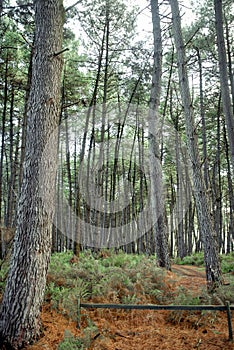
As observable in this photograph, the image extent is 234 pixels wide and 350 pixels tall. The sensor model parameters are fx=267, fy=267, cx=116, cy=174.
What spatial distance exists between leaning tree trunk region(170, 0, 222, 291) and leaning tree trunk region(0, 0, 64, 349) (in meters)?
3.52

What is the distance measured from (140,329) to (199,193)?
3.28m

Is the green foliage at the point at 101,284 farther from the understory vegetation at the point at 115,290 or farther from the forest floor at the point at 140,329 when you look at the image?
the forest floor at the point at 140,329

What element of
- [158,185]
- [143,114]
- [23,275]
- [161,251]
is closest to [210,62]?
[143,114]

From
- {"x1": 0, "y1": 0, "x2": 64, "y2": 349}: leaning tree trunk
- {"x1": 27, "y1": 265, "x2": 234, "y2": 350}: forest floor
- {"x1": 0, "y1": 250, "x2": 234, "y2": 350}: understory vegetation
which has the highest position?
{"x1": 0, "y1": 0, "x2": 64, "y2": 349}: leaning tree trunk

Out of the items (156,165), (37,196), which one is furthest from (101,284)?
(156,165)

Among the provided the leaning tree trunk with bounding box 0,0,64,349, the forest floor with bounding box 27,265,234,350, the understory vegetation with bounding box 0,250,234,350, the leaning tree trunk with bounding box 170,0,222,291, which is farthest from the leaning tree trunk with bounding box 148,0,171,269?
the leaning tree trunk with bounding box 0,0,64,349

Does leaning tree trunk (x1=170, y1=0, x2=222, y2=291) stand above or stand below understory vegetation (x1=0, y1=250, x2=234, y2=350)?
above

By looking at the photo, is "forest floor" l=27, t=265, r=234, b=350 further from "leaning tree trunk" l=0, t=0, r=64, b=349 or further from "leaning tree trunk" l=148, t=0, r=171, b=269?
"leaning tree trunk" l=148, t=0, r=171, b=269

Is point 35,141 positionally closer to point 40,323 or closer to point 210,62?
point 40,323

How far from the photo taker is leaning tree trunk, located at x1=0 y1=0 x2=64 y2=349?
12.2 ft

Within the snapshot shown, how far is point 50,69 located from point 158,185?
5149 millimetres

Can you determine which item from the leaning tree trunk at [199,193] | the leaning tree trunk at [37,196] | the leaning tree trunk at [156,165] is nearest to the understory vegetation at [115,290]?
the leaning tree trunk at [199,193]

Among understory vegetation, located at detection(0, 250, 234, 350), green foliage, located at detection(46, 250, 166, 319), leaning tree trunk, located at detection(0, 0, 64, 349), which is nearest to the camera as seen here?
leaning tree trunk, located at detection(0, 0, 64, 349)

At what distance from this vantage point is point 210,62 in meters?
12.7
